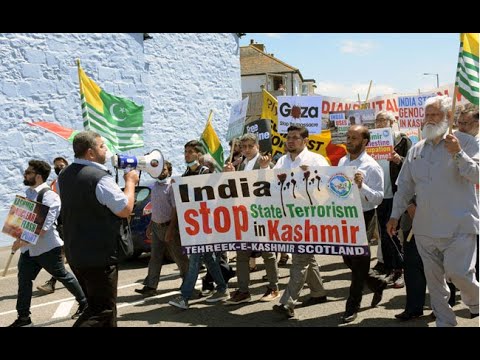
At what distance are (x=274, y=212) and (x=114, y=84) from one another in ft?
34.4

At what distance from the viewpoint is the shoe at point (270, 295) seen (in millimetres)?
7059

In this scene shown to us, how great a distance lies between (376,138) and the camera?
26.6 feet

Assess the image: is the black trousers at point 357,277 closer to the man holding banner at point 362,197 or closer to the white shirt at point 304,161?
the man holding banner at point 362,197

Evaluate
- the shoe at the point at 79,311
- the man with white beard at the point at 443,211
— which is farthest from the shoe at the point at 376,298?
the shoe at the point at 79,311

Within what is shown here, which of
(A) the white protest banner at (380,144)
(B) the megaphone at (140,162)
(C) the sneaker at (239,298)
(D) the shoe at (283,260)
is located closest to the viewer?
(B) the megaphone at (140,162)

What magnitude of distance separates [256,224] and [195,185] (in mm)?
851

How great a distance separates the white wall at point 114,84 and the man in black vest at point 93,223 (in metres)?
8.89

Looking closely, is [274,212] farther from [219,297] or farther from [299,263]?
[219,297]

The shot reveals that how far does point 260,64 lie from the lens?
52.0 m

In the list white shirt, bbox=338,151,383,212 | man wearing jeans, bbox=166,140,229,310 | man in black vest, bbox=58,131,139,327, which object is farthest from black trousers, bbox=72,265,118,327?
white shirt, bbox=338,151,383,212

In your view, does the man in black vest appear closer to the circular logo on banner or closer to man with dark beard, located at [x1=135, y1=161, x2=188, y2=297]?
the circular logo on banner

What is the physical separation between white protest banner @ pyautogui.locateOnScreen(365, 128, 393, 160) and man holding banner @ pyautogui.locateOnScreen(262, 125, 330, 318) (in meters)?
1.71

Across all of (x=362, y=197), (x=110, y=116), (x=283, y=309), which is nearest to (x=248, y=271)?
(x=283, y=309)
